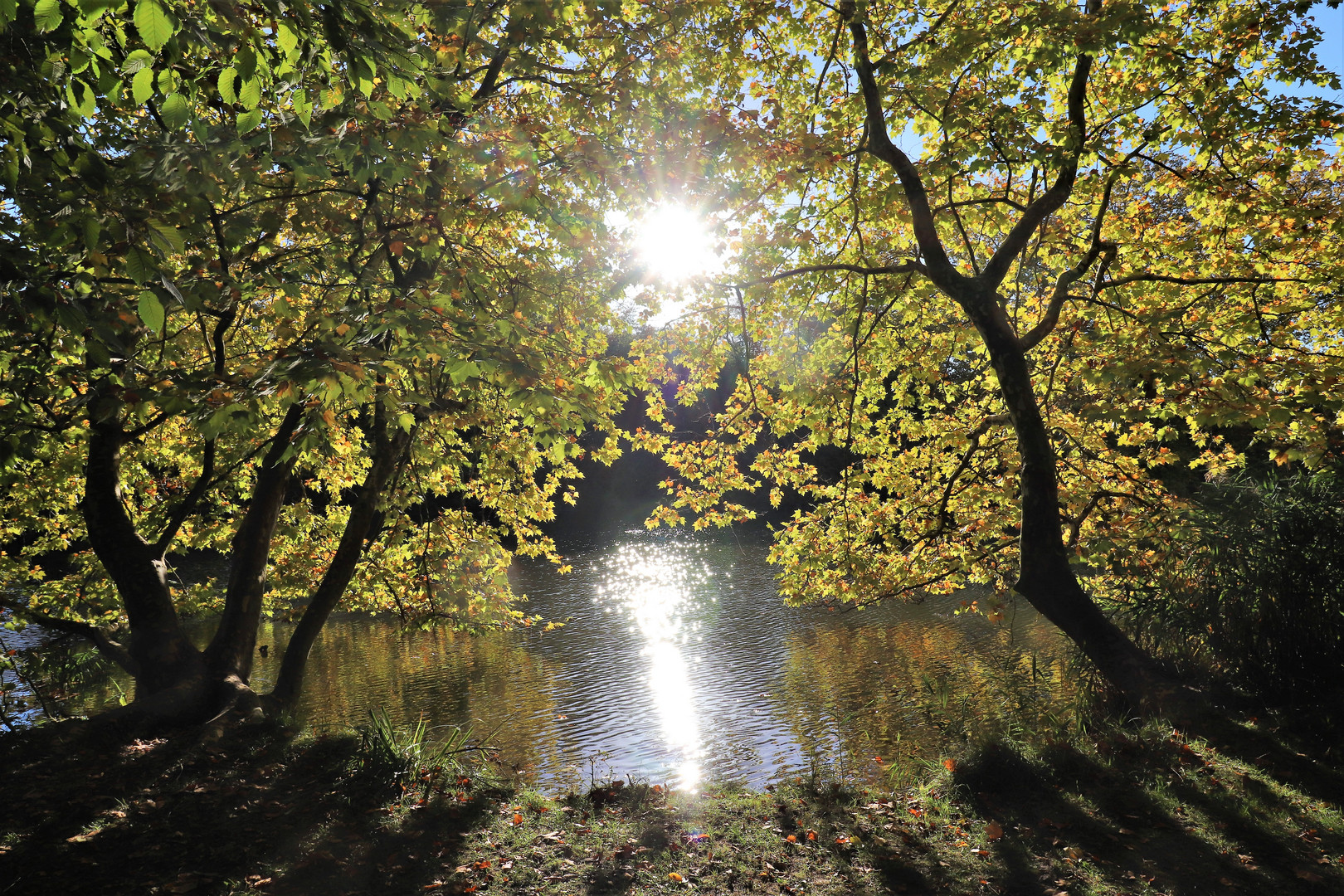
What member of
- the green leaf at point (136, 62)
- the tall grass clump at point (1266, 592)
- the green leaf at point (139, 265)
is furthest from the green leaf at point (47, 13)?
the tall grass clump at point (1266, 592)

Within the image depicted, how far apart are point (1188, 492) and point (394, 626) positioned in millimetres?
16477

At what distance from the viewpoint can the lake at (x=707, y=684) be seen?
8.72m

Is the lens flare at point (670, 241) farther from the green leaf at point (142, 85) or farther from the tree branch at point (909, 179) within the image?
the green leaf at point (142, 85)

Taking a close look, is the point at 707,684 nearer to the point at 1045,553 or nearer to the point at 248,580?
the point at 1045,553

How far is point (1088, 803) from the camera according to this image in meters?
5.41

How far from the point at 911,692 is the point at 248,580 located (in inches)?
356

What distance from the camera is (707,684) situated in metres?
12.4

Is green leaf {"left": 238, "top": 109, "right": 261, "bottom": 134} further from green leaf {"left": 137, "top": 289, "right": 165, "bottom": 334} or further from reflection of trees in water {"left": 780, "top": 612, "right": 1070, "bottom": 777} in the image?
reflection of trees in water {"left": 780, "top": 612, "right": 1070, "bottom": 777}

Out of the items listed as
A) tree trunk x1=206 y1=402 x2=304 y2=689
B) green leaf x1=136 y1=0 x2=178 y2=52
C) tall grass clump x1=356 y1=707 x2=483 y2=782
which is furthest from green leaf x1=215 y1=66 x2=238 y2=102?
tree trunk x1=206 y1=402 x2=304 y2=689

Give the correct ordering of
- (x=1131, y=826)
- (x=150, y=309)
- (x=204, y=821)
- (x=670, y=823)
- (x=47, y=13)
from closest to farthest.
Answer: (x=47, y=13), (x=150, y=309), (x=1131, y=826), (x=204, y=821), (x=670, y=823)

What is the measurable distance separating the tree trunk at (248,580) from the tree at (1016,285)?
483cm

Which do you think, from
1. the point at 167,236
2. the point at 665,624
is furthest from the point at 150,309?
the point at 665,624

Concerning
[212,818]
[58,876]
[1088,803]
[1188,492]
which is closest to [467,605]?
[212,818]

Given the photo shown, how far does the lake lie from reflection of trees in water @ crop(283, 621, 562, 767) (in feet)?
0.16
